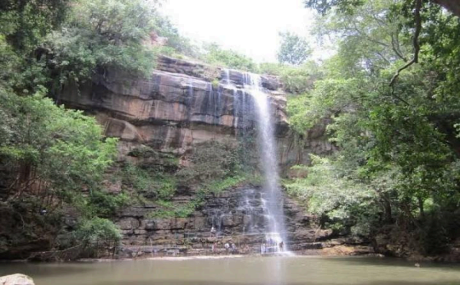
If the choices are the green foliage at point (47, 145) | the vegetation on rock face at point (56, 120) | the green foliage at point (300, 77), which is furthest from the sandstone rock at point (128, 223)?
the green foliage at point (300, 77)

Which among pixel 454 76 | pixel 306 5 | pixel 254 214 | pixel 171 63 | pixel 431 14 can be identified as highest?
pixel 171 63

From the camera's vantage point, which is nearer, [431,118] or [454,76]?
[454,76]

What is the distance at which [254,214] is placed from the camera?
24.6 meters

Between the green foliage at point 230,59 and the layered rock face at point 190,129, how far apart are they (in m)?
5.61

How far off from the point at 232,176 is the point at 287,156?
4.73 m

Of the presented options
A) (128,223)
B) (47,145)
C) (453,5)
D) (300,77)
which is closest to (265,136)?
(300,77)

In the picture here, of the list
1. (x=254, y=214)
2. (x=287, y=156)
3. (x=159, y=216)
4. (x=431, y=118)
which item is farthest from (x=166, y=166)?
(x=431, y=118)

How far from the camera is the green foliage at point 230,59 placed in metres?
36.2

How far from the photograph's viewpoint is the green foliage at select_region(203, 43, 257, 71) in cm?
3620

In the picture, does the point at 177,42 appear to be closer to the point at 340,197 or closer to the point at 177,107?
the point at 177,107

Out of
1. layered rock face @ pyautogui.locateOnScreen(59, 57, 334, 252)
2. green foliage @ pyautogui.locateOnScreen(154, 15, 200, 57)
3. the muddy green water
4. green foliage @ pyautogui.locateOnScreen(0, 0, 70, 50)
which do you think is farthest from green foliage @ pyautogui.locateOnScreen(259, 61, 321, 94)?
green foliage @ pyautogui.locateOnScreen(0, 0, 70, 50)

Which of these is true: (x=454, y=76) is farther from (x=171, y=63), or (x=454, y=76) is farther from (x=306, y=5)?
(x=171, y=63)

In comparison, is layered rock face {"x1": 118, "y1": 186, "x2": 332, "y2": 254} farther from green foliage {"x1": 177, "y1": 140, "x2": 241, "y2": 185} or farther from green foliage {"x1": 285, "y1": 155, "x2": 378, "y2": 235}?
green foliage {"x1": 285, "y1": 155, "x2": 378, "y2": 235}

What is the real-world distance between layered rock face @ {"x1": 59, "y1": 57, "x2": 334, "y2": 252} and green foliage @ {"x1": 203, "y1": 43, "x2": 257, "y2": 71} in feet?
18.4
